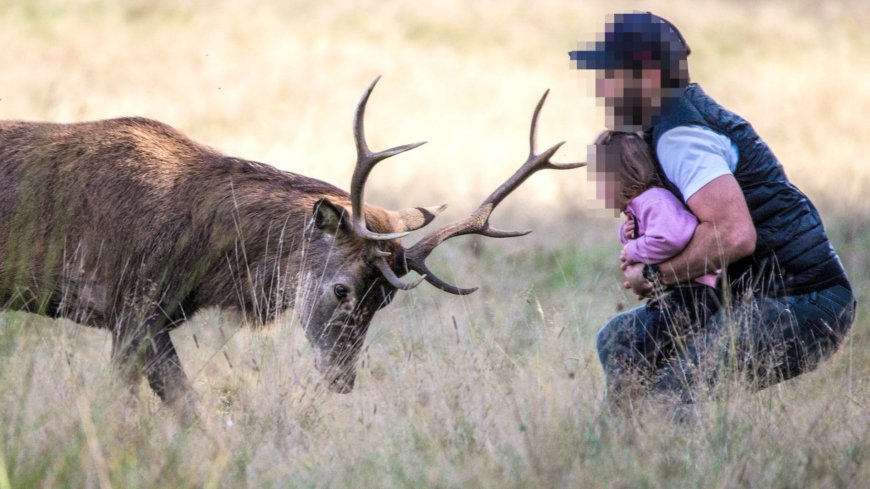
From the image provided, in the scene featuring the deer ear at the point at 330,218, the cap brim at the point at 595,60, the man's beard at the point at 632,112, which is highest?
the cap brim at the point at 595,60

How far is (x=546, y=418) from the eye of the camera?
16.4 feet

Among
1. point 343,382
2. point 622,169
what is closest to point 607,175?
point 622,169

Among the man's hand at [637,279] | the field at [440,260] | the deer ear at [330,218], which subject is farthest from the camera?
the deer ear at [330,218]

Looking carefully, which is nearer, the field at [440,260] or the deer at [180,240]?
the field at [440,260]

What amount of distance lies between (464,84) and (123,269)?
1373cm

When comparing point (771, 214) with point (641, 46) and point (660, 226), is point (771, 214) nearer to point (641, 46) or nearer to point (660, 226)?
point (660, 226)

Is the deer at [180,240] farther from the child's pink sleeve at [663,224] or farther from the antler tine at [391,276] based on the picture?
the child's pink sleeve at [663,224]

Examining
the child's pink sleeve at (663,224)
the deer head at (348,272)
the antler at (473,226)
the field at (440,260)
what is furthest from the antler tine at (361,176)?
the child's pink sleeve at (663,224)

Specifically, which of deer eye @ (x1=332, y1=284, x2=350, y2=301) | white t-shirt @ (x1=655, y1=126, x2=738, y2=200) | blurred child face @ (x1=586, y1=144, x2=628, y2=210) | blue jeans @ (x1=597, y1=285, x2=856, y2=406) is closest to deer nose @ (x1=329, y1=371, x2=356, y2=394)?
deer eye @ (x1=332, y1=284, x2=350, y2=301)

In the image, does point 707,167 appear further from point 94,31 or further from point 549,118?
point 94,31

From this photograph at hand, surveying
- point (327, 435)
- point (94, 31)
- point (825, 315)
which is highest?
point (94, 31)

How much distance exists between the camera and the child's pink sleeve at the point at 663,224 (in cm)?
509

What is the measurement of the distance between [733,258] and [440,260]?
5.39 m

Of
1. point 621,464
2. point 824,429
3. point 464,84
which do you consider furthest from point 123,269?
point 464,84
